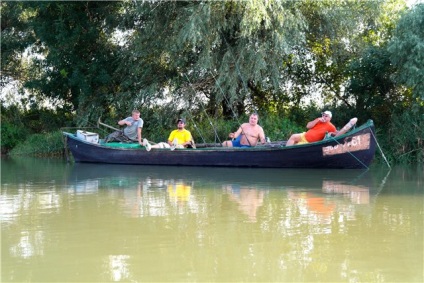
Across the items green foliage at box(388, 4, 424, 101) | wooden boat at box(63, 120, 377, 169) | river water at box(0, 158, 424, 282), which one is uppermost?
green foliage at box(388, 4, 424, 101)

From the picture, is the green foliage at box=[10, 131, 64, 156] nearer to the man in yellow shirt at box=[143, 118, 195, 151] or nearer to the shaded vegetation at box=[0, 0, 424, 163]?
the shaded vegetation at box=[0, 0, 424, 163]

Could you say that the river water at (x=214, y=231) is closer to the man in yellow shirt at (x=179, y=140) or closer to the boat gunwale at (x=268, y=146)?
the boat gunwale at (x=268, y=146)

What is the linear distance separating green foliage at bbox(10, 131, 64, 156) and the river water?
9.81 m

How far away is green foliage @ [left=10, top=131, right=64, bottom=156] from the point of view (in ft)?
70.3

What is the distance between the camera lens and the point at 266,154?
47.6 ft

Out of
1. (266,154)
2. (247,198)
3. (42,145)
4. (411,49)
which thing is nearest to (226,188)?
(247,198)

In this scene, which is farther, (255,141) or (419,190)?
(255,141)

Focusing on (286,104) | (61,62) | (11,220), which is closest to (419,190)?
(11,220)

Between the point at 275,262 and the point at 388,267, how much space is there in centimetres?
88

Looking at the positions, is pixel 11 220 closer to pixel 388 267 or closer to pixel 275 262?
pixel 275 262

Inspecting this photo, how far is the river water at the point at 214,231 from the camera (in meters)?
5.17

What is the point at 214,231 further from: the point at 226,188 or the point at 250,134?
the point at 250,134

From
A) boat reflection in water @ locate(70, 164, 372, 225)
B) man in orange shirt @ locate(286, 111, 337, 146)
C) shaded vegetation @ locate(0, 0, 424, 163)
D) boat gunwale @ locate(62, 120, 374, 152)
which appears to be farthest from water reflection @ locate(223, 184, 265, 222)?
shaded vegetation @ locate(0, 0, 424, 163)

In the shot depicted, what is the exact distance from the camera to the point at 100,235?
653 centimetres
